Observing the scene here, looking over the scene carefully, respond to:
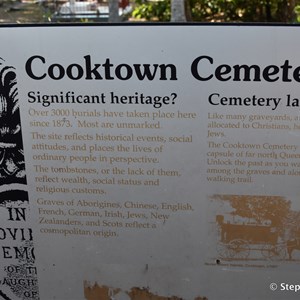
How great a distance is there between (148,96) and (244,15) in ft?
28.1

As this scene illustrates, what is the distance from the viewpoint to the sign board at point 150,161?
2.83 meters

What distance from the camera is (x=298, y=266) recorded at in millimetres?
3064

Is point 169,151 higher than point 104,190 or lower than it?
higher

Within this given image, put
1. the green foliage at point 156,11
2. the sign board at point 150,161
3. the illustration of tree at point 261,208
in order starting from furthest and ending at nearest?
the green foliage at point 156,11 < the illustration of tree at point 261,208 < the sign board at point 150,161

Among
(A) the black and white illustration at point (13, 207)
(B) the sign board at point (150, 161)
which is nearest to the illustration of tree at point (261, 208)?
(B) the sign board at point (150, 161)

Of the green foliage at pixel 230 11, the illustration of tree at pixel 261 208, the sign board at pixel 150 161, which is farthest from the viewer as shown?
the green foliage at pixel 230 11

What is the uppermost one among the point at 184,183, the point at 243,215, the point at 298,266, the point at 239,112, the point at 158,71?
the point at 158,71

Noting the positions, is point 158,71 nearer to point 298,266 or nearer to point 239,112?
point 239,112

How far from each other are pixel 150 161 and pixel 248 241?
28.4 inches

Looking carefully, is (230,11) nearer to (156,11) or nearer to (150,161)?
(156,11)

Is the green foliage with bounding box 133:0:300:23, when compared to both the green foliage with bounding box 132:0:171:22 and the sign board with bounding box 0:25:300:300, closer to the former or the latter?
the green foliage with bounding box 132:0:171:22

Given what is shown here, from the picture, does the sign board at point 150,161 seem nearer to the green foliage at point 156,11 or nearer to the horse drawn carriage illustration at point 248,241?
the horse drawn carriage illustration at point 248,241

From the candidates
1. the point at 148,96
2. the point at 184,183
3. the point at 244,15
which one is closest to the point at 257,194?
the point at 184,183

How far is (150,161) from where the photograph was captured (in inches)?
118
